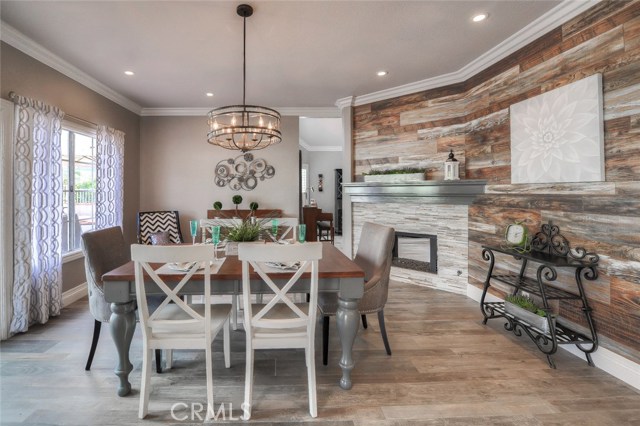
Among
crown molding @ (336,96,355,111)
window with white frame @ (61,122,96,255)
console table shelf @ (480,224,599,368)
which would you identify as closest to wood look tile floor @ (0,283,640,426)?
console table shelf @ (480,224,599,368)

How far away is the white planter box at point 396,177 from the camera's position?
12.4 feet

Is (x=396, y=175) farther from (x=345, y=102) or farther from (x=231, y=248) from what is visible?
(x=231, y=248)

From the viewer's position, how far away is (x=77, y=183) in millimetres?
3654

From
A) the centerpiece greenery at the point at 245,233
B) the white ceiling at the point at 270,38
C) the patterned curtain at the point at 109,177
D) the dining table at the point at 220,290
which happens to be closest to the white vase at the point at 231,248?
the centerpiece greenery at the point at 245,233

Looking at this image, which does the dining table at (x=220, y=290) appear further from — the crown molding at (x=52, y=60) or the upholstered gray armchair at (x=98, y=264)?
the crown molding at (x=52, y=60)

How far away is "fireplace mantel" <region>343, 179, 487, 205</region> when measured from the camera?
3.41m

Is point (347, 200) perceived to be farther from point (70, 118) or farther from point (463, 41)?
point (70, 118)

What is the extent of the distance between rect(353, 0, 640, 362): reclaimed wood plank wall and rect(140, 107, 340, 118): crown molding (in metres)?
1.46

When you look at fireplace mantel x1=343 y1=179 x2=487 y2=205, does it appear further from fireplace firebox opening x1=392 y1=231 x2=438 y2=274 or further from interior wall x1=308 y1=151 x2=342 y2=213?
interior wall x1=308 y1=151 x2=342 y2=213

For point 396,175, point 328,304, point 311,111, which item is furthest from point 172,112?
point 328,304

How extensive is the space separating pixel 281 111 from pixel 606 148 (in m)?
4.05

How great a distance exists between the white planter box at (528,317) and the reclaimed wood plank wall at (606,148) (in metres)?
0.34

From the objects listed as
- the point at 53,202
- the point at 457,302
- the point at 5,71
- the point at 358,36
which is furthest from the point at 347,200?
the point at 5,71

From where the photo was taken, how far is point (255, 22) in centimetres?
251
